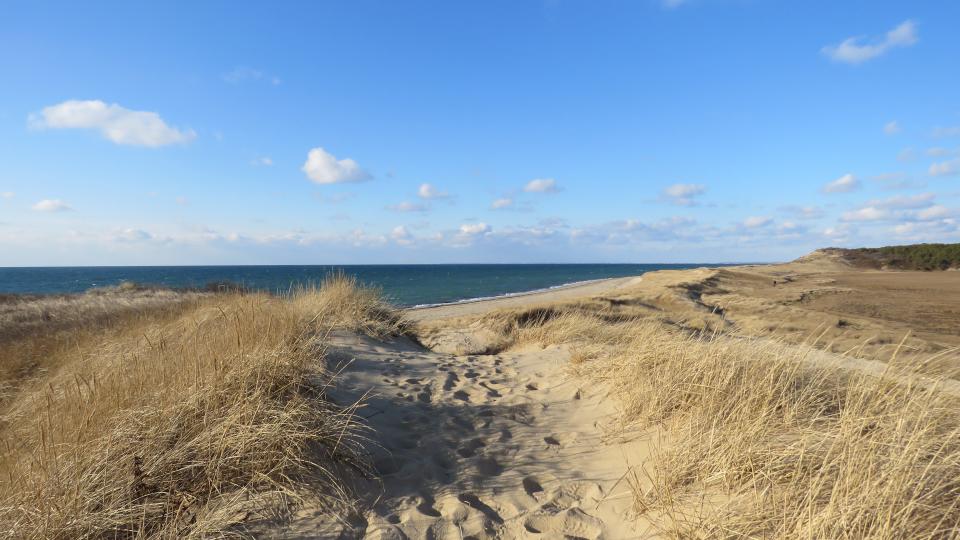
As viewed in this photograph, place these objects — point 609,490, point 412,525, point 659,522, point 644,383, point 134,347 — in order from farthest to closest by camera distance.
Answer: point 134,347 < point 644,383 < point 609,490 < point 412,525 < point 659,522

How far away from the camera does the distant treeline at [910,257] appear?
124ft

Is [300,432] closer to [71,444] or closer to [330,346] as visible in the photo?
[71,444]

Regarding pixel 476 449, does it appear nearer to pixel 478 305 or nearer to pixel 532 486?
pixel 532 486

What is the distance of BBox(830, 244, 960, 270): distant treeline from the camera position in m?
37.8

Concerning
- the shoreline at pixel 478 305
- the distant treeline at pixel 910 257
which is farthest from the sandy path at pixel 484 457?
the distant treeline at pixel 910 257

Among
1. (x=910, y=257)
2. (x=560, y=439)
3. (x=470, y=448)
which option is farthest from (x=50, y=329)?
(x=910, y=257)

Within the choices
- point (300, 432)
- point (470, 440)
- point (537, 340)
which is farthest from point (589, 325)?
point (300, 432)

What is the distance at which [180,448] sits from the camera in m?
3.00

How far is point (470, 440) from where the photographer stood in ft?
A: 14.2

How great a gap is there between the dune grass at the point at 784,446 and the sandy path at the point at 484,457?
352 millimetres

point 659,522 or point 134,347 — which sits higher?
point 134,347

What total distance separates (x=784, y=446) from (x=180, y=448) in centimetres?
379

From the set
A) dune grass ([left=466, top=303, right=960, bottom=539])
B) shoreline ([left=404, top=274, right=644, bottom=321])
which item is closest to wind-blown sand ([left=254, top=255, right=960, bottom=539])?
dune grass ([left=466, top=303, right=960, bottom=539])

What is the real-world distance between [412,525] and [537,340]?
21.2 feet
